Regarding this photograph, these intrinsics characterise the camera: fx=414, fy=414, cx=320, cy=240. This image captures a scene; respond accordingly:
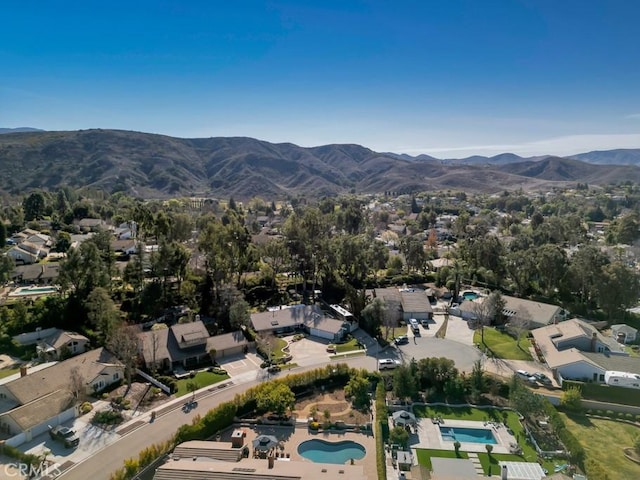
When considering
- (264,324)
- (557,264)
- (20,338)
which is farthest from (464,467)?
(20,338)

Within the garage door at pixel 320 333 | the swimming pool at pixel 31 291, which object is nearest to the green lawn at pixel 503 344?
the garage door at pixel 320 333

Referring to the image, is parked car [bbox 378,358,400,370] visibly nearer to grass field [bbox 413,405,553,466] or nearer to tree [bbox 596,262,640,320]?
grass field [bbox 413,405,553,466]

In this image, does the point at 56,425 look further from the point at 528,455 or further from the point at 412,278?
the point at 412,278

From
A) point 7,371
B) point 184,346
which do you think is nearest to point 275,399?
point 184,346

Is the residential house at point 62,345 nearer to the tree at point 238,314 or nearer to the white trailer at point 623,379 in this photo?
the tree at point 238,314

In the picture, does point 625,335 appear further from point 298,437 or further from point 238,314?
point 238,314

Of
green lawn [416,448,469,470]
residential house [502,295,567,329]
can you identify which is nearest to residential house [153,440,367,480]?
green lawn [416,448,469,470]
